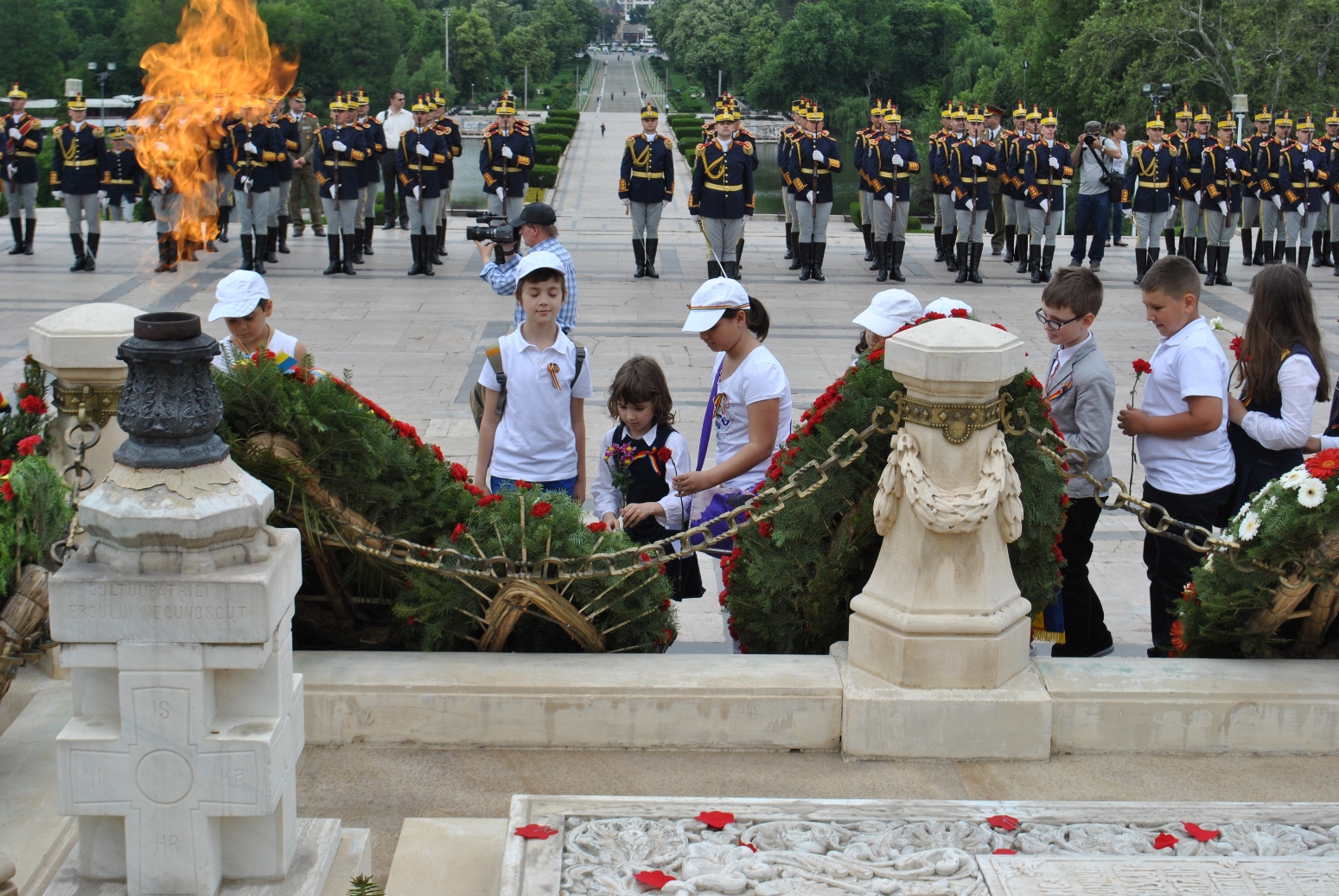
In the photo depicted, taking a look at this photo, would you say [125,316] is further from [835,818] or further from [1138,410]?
[1138,410]

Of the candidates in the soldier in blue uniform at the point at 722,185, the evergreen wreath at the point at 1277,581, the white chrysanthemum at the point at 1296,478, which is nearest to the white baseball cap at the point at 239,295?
the evergreen wreath at the point at 1277,581

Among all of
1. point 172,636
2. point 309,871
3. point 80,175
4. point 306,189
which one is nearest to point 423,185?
point 306,189

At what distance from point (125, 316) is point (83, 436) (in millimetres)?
449

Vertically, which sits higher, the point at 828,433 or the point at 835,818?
the point at 828,433

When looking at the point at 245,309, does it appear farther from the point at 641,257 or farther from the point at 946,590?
the point at 641,257

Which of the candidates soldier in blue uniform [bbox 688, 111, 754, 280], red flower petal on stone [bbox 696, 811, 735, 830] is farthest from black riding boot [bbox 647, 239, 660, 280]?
red flower petal on stone [bbox 696, 811, 735, 830]

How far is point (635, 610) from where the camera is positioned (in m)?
4.98

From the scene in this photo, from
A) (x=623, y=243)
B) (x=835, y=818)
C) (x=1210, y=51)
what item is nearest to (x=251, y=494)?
(x=835, y=818)

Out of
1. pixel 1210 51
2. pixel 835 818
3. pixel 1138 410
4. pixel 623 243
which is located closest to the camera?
pixel 835 818

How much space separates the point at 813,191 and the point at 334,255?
5869mm

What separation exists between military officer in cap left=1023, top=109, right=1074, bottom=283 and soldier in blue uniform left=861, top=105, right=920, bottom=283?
1467mm

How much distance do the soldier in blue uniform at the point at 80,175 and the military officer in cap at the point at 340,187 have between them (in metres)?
2.65

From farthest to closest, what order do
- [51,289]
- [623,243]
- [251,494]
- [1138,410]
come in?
[623,243] → [51,289] → [1138,410] → [251,494]

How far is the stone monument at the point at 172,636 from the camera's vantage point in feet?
10.2
